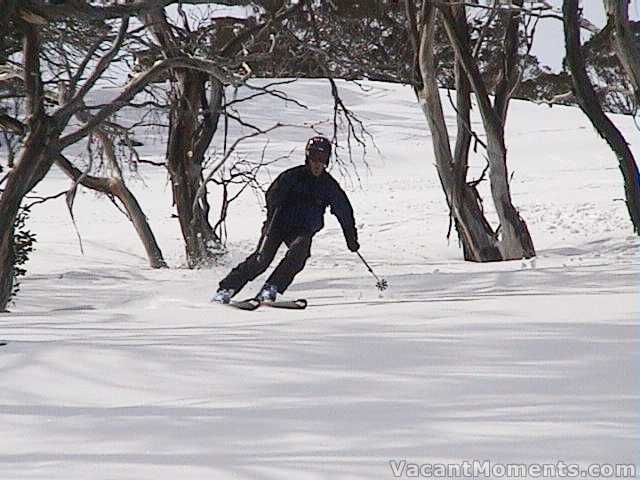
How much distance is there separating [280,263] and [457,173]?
7782 millimetres

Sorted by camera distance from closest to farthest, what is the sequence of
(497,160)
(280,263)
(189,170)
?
(280,263) → (497,160) → (189,170)

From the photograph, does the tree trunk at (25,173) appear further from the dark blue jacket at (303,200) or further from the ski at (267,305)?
the ski at (267,305)

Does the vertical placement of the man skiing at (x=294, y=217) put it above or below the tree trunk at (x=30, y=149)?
below

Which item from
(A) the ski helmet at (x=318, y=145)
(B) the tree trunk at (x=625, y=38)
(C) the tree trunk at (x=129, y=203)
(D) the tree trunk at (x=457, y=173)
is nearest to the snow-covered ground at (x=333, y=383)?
(A) the ski helmet at (x=318, y=145)

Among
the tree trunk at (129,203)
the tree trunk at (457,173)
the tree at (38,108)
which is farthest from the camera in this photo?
the tree trunk at (129,203)

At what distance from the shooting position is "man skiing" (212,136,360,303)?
812 cm

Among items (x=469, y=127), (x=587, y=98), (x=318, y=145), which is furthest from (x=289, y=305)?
(x=469, y=127)

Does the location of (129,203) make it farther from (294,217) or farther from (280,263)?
(294,217)

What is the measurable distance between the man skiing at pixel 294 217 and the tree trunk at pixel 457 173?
7.25 metres

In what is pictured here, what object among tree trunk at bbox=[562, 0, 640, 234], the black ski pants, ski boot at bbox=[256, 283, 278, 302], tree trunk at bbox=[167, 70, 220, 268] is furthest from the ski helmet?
tree trunk at bbox=[167, 70, 220, 268]

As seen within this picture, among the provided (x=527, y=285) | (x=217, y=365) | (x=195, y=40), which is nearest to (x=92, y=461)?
(x=217, y=365)

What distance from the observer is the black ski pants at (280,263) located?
824cm

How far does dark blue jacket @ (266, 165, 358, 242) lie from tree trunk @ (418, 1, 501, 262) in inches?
289

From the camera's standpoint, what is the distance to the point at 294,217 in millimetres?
8258
